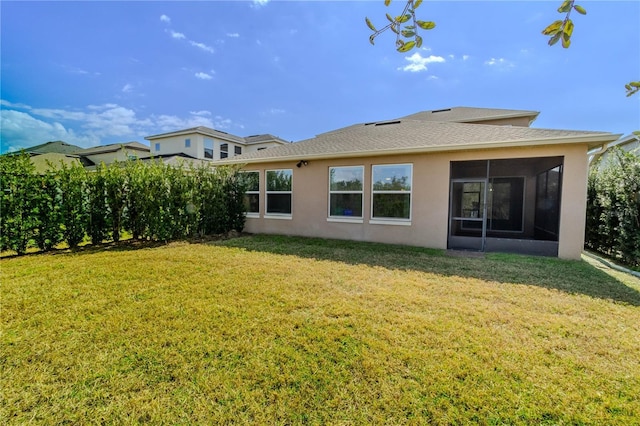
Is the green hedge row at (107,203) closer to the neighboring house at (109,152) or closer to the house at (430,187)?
the house at (430,187)

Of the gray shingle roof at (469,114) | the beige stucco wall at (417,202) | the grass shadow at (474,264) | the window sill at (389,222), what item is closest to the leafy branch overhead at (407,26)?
the grass shadow at (474,264)

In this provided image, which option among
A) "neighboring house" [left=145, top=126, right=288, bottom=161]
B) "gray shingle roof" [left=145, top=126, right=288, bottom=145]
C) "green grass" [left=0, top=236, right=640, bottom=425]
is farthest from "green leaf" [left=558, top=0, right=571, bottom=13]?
"gray shingle roof" [left=145, top=126, right=288, bottom=145]

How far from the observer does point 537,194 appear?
12.0m

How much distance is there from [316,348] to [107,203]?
879cm

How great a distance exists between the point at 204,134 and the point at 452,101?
65.1 feet

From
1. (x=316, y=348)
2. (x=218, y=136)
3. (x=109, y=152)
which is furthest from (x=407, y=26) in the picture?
(x=109, y=152)

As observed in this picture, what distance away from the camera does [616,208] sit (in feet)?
24.5

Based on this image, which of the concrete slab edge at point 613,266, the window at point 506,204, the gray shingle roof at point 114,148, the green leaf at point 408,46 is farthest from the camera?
the gray shingle roof at point 114,148

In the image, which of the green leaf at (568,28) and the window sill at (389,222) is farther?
the window sill at (389,222)

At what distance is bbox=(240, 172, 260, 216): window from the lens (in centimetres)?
1134

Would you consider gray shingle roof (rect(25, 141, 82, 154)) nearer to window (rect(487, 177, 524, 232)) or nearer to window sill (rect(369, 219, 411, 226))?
window sill (rect(369, 219, 411, 226))

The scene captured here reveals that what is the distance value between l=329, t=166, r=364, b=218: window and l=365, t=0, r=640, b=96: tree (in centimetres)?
793

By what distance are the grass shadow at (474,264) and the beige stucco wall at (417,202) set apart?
59 cm

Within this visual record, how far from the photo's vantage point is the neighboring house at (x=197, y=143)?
24000 millimetres
